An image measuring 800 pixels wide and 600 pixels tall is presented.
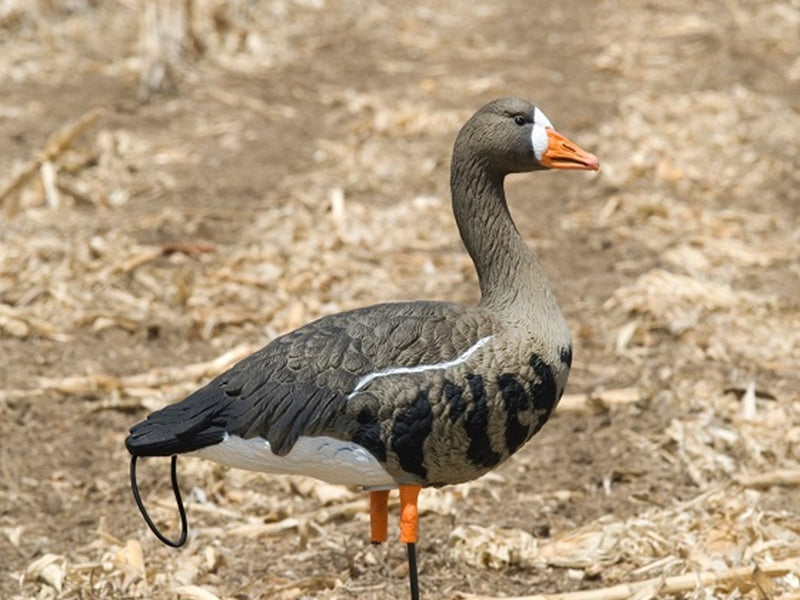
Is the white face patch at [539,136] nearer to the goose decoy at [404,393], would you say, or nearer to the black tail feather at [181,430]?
the goose decoy at [404,393]

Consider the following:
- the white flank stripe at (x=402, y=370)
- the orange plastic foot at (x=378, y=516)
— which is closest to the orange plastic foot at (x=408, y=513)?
the orange plastic foot at (x=378, y=516)

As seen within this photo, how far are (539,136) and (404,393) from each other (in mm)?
925

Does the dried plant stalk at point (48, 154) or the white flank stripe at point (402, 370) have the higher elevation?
the white flank stripe at point (402, 370)

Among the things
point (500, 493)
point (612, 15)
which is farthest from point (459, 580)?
point (612, 15)

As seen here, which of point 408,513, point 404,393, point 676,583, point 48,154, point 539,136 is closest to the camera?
point 404,393

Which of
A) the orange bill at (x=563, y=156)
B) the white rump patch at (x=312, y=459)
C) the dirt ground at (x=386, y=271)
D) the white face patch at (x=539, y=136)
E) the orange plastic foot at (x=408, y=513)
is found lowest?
the dirt ground at (x=386, y=271)

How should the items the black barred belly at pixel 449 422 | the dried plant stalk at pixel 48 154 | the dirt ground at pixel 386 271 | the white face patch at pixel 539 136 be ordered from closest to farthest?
the black barred belly at pixel 449 422, the white face patch at pixel 539 136, the dirt ground at pixel 386 271, the dried plant stalk at pixel 48 154

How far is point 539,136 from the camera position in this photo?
3930 millimetres

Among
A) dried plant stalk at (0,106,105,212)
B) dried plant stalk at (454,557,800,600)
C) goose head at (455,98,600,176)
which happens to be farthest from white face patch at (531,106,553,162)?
dried plant stalk at (0,106,105,212)

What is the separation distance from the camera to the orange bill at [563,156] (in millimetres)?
3955

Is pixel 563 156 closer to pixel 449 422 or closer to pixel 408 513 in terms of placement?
pixel 449 422

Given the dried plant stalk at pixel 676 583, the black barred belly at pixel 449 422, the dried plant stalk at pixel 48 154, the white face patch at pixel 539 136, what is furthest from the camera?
the dried plant stalk at pixel 48 154

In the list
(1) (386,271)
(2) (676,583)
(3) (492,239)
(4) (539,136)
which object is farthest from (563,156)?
(1) (386,271)

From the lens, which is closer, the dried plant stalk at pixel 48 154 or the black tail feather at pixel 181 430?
the black tail feather at pixel 181 430
